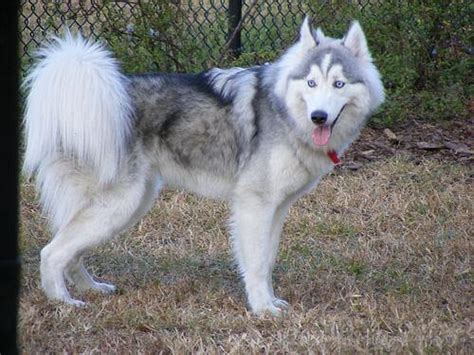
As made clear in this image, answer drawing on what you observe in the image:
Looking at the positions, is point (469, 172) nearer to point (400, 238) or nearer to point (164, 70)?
point (400, 238)

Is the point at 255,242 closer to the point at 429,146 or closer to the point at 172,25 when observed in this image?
the point at 429,146

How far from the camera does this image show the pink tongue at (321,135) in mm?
4602

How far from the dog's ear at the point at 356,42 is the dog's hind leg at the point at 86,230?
127 centimetres

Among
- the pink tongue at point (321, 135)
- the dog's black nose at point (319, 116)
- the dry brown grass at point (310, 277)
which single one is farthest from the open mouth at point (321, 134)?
the dry brown grass at point (310, 277)

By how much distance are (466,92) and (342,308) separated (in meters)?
4.36

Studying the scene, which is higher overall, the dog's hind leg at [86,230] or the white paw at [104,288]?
the dog's hind leg at [86,230]

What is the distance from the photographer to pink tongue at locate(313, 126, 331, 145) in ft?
15.1

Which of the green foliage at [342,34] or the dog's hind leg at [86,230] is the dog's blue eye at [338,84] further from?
the green foliage at [342,34]

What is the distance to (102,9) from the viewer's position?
24.9ft

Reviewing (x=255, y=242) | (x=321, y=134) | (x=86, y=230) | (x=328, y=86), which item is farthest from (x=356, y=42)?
(x=86, y=230)

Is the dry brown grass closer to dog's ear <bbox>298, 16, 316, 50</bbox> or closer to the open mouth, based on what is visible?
the open mouth
